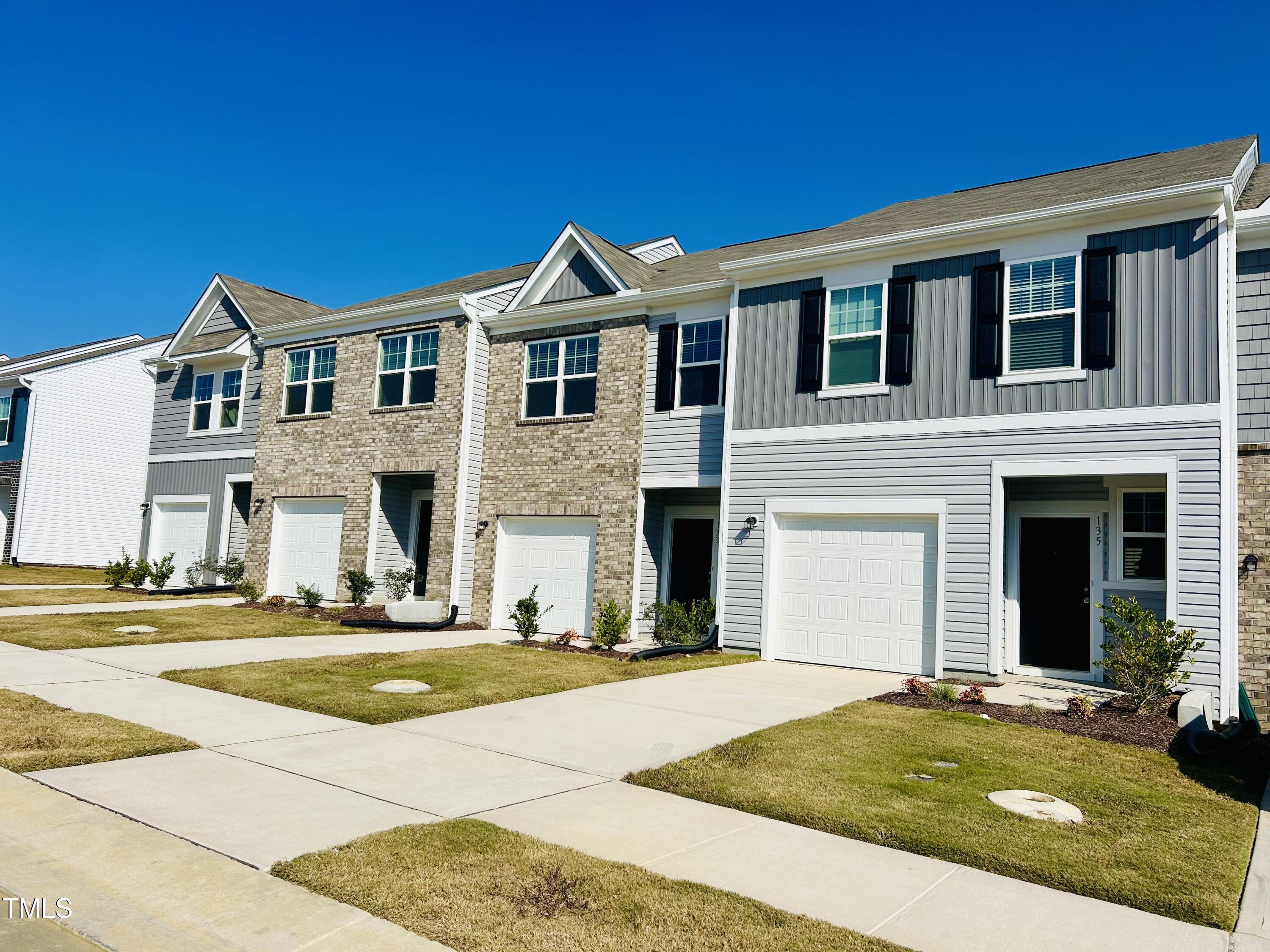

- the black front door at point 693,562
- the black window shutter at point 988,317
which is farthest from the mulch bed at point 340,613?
the black window shutter at point 988,317

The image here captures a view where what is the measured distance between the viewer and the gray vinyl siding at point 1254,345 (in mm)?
11219

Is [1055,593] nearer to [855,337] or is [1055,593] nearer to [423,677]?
[855,337]

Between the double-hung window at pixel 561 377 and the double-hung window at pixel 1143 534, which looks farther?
the double-hung window at pixel 561 377

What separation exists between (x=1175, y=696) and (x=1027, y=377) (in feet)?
14.0

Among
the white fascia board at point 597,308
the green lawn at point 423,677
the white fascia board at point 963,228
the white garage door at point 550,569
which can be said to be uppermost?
the white fascia board at point 963,228

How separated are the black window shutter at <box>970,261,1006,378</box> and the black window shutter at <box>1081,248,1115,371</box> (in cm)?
103

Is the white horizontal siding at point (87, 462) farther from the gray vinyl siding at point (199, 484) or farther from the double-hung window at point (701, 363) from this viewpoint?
the double-hung window at point (701, 363)

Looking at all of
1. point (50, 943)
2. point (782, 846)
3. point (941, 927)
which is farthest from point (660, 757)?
point (50, 943)

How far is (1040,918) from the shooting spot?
14.6 feet

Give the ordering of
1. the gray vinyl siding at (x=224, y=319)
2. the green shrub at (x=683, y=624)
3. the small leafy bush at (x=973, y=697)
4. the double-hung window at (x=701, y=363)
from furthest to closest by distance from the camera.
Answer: the gray vinyl siding at (x=224, y=319), the double-hung window at (x=701, y=363), the green shrub at (x=683, y=624), the small leafy bush at (x=973, y=697)

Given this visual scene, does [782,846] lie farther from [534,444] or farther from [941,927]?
[534,444]

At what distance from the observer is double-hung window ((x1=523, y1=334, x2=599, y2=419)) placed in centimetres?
1742

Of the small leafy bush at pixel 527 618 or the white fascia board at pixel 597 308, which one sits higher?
the white fascia board at pixel 597 308

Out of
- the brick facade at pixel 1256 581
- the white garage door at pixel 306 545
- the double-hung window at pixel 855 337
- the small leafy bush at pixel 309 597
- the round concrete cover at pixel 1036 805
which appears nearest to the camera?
the round concrete cover at pixel 1036 805
